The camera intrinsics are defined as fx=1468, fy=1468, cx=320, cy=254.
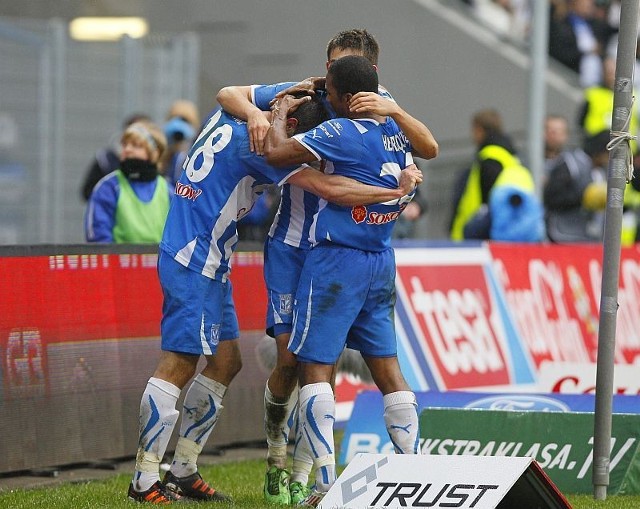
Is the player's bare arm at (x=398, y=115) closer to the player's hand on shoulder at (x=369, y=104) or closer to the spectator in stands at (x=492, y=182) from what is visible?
the player's hand on shoulder at (x=369, y=104)

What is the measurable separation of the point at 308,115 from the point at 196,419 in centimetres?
173

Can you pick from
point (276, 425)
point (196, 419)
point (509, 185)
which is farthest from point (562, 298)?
point (196, 419)

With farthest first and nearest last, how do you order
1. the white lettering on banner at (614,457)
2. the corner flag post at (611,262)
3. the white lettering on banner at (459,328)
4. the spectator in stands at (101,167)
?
the spectator in stands at (101,167)
the white lettering on banner at (459,328)
the white lettering on banner at (614,457)
the corner flag post at (611,262)

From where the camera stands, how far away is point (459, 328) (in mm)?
12242

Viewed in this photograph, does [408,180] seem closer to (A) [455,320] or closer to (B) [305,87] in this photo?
(B) [305,87]

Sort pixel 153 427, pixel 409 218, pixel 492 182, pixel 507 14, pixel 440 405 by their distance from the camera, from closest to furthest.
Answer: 1. pixel 153 427
2. pixel 440 405
3. pixel 409 218
4. pixel 492 182
5. pixel 507 14

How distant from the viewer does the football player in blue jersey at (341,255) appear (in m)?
6.96

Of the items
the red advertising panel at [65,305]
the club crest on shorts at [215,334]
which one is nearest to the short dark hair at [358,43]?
the club crest on shorts at [215,334]

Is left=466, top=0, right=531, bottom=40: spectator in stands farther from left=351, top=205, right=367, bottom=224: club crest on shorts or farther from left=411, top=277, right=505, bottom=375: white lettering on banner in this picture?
left=351, top=205, right=367, bottom=224: club crest on shorts

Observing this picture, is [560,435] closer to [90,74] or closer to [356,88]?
[356,88]

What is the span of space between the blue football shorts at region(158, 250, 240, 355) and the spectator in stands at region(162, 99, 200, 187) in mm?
6078

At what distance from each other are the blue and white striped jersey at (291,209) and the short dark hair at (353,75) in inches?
15.1

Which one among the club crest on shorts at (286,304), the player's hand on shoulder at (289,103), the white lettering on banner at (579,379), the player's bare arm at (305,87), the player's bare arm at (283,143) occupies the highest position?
the player's bare arm at (305,87)

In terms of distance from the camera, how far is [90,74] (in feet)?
50.4
